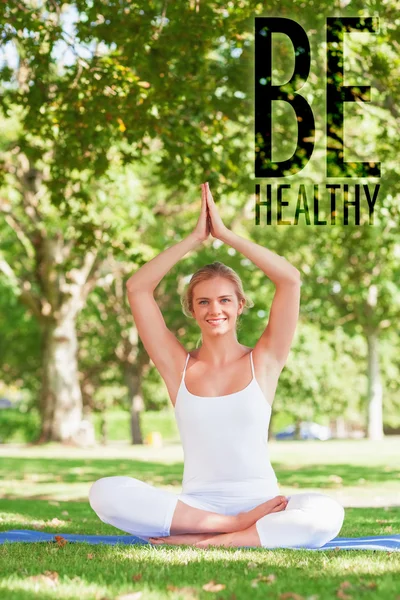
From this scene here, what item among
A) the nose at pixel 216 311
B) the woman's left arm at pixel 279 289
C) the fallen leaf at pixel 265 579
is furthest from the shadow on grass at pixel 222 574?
the nose at pixel 216 311

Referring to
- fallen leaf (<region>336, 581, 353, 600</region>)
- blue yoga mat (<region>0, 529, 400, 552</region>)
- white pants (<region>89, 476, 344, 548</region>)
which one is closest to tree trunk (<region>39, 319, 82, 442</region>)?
blue yoga mat (<region>0, 529, 400, 552</region>)

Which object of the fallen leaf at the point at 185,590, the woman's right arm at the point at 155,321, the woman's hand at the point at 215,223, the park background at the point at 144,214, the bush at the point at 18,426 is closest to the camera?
the fallen leaf at the point at 185,590

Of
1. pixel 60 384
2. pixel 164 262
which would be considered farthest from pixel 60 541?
pixel 60 384

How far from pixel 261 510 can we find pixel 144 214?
17740 mm

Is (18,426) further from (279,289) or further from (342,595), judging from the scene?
(342,595)

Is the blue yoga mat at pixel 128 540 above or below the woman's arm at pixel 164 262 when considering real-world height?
below

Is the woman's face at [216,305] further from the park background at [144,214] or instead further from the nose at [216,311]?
the park background at [144,214]

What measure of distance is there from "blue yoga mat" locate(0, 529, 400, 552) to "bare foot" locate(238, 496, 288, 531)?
0.38 m

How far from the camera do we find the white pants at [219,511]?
18.7 feet

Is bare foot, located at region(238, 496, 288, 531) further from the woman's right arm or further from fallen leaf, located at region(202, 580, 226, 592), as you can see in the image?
fallen leaf, located at region(202, 580, 226, 592)

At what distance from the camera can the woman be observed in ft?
18.9

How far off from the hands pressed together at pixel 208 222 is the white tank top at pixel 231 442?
102cm

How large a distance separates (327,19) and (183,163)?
2.88m

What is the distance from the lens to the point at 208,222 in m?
6.33
